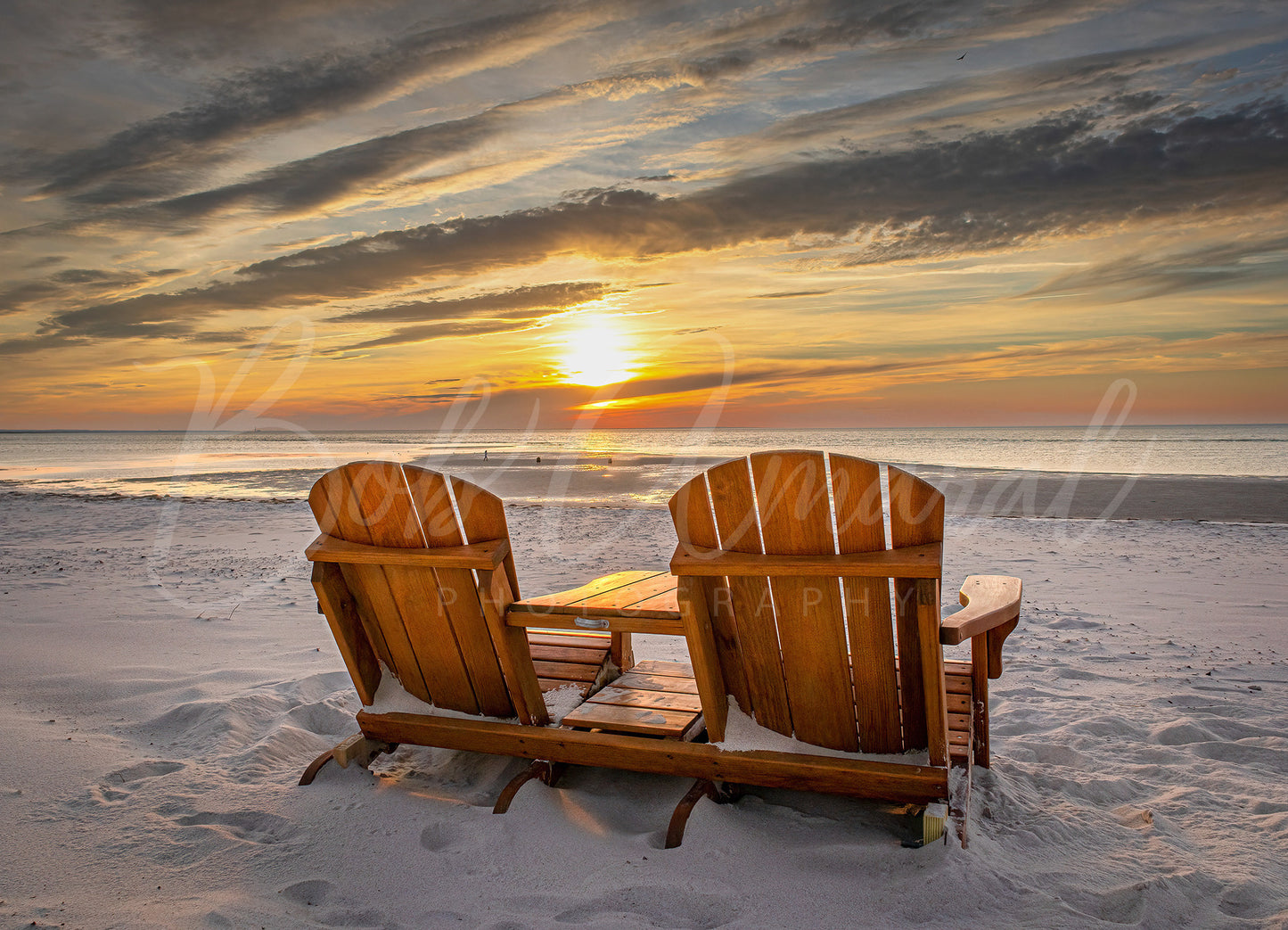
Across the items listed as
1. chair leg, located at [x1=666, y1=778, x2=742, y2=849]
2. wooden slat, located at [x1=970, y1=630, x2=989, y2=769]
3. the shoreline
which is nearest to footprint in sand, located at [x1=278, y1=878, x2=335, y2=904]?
chair leg, located at [x1=666, y1=778, x2=742, y2=849]

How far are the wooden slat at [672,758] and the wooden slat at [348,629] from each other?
0.16m

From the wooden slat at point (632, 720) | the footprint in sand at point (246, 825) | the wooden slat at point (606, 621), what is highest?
the wooden slat at point (606, 621)

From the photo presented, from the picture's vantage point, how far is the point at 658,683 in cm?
341

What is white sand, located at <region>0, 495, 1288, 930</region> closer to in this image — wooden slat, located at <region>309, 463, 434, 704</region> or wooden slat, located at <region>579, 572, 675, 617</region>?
wooden slat, located at <region>309, 463, 434, 704</region>

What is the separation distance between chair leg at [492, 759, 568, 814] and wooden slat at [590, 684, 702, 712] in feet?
1.14

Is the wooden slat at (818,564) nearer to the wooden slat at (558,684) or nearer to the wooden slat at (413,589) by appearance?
the wooden slat at (413,589)

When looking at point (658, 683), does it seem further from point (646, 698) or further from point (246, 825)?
point (246, 825)

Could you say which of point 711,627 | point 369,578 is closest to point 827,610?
point 711,627

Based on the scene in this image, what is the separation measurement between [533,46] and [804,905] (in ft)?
27.8

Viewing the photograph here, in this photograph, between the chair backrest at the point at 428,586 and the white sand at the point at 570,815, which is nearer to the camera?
the white sand at the point at 570,815

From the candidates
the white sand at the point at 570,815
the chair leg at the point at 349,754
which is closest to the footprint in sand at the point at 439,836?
the white sand at the point at 570,815

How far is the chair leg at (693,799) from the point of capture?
244 centimetres

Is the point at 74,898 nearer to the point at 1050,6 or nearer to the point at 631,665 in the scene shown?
the point at 631,665

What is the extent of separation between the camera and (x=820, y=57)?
7945mm
